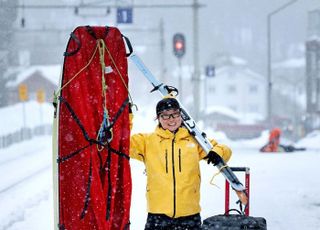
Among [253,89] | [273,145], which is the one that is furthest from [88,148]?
[253,89]

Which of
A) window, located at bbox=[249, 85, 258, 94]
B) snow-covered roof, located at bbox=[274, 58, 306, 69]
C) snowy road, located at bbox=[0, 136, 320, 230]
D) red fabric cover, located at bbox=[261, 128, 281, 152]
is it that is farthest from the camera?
snow-covered roof, located at bbox=[274, 58, 306, 69]

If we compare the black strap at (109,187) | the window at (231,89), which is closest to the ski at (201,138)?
the black strap at (109,187)

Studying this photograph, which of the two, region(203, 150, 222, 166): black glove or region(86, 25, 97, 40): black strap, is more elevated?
region(86, 25, 97, 40): black strap

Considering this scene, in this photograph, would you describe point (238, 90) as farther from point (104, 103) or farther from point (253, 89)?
point (104, 103)

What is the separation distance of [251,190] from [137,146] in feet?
18.6

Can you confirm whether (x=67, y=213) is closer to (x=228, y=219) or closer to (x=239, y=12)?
(x=228, y=219)

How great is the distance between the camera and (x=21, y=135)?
27672 millimetres

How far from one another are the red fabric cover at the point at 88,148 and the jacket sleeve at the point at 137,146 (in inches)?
2.2

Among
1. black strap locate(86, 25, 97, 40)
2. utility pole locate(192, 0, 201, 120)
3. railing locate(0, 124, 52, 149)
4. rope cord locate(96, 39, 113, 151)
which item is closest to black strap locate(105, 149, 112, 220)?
rope cord locate(96, 39, 113, 151)

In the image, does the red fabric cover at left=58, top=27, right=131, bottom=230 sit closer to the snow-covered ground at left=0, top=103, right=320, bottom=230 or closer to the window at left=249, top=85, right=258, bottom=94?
the snow-covered ground at left=0, top=103, right=320, bottom=230

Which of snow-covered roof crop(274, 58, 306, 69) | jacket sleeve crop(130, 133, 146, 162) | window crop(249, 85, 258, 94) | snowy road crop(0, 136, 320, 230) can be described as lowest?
snowy road crop(0, 136, 320, 230)

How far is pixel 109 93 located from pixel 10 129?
24.8 meters

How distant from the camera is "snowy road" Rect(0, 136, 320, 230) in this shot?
26.0 feet

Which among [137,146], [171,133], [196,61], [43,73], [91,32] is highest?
[43,73]
